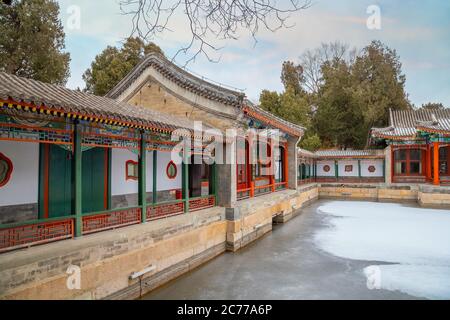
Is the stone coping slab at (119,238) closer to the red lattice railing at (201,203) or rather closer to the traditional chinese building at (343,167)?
the red lattice railing at (201,203)

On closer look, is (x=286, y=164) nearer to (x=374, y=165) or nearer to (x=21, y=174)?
(x=374, y=165)

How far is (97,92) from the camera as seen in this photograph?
55.9 feet

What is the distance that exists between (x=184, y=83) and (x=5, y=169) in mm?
5971

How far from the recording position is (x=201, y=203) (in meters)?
8.01

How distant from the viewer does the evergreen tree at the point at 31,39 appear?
12680 millimetres

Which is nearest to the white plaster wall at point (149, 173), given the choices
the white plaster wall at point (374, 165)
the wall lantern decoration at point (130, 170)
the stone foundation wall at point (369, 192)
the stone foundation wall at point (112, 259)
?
the wall lantern decoration at point (130, 170)

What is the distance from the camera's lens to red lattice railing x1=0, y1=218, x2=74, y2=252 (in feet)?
13.9

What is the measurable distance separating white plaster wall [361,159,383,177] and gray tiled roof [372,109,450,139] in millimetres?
2103

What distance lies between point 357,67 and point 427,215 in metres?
14.0

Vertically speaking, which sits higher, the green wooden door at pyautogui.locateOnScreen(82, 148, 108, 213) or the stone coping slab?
the green wooden door at pyautogui.locateOnScreen(82, 148, 108, 213)

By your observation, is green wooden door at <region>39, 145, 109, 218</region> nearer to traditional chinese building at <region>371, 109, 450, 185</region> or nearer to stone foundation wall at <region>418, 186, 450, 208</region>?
stone foundation wall at <region>418, 186, 450, 208</region>

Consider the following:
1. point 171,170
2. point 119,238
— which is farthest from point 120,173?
point 119,238

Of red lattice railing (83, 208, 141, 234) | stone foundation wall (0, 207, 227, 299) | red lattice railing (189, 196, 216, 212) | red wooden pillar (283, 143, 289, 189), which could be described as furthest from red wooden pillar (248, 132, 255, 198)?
red lattice railing (83, 208, 141, 234)

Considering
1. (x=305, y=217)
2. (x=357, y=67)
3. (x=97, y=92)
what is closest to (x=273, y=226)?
(x=305, y=217)
